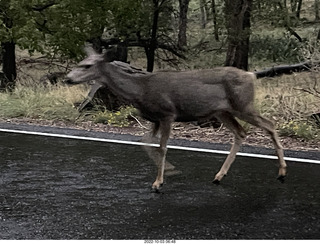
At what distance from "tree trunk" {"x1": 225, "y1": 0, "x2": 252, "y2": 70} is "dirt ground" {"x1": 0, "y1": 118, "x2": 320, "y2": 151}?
6.45m

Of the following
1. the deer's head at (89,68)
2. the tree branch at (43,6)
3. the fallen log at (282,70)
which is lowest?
the fallen log at (282,70)

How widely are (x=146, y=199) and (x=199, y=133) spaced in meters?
5.17

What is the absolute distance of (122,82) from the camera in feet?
23.6

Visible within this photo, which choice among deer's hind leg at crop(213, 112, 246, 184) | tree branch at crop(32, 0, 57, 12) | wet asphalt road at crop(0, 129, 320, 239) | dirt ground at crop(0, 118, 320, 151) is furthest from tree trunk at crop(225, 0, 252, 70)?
deer's hind leg at crop(213, 112, 246, 184)

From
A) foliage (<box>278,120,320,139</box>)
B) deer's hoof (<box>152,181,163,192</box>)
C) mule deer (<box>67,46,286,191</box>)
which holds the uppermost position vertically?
mule deer (<box>67,46,286,191</box>)

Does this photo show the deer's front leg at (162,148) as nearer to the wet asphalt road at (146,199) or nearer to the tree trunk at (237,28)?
the wet asphalt road at (146,199)

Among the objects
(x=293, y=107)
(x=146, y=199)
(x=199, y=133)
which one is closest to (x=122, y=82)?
(x=146, y=199)

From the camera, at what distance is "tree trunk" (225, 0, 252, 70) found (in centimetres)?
1886

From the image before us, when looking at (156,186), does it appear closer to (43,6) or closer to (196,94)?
(196,94)

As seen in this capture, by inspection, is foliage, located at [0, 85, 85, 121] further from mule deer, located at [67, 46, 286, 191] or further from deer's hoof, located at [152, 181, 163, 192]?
deer's hoof, located at [152, 181, 163, 192]

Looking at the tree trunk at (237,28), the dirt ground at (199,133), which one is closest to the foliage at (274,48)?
the tree trunk at (237,28)

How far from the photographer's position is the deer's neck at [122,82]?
23.3ft

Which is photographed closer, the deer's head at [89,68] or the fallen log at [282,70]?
the deer's head at [89,68]

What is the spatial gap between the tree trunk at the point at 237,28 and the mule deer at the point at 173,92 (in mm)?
11028
